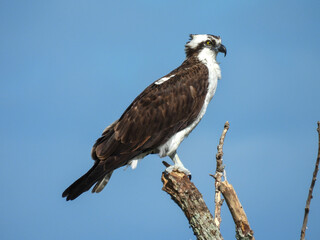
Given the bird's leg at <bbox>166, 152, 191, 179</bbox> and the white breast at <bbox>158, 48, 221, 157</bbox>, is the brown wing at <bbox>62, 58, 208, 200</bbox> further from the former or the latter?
the bird's leg at <bbox>166, 152, 191, 179</bbox>

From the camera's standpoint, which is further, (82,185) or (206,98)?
(206,98)

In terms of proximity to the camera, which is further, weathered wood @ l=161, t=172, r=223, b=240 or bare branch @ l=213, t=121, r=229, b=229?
bare branch @ l=213, t=121, r=229, b=229

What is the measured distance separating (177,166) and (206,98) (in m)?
1.37

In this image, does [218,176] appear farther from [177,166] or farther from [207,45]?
[207,45]

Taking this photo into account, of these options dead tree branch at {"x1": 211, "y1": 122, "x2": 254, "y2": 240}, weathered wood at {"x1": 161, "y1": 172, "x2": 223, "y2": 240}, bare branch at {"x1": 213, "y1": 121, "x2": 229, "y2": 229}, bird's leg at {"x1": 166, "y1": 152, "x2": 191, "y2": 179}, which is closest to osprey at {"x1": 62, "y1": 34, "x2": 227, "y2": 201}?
bird's leg at {"x1": 166, "y1": 152, "x2": 191, "y2": 179}

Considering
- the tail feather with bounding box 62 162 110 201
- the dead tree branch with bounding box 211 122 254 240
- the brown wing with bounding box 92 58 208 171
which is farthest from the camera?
the brown wing with bounding box 92 58 208 171

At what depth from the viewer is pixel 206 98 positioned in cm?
750

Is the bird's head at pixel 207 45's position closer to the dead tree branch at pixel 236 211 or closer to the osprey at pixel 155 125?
the osprey at pixel 155 125

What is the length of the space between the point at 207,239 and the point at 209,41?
3.95m

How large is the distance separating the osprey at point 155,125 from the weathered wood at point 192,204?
309mm

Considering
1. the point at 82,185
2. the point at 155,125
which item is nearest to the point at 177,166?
the point at 155,125

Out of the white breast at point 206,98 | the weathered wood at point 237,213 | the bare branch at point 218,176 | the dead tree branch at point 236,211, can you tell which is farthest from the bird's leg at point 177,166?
the weathered wood at point 237,213

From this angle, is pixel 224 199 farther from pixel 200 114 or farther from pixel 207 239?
pixel 200 114

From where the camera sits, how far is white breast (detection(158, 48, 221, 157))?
711cm
